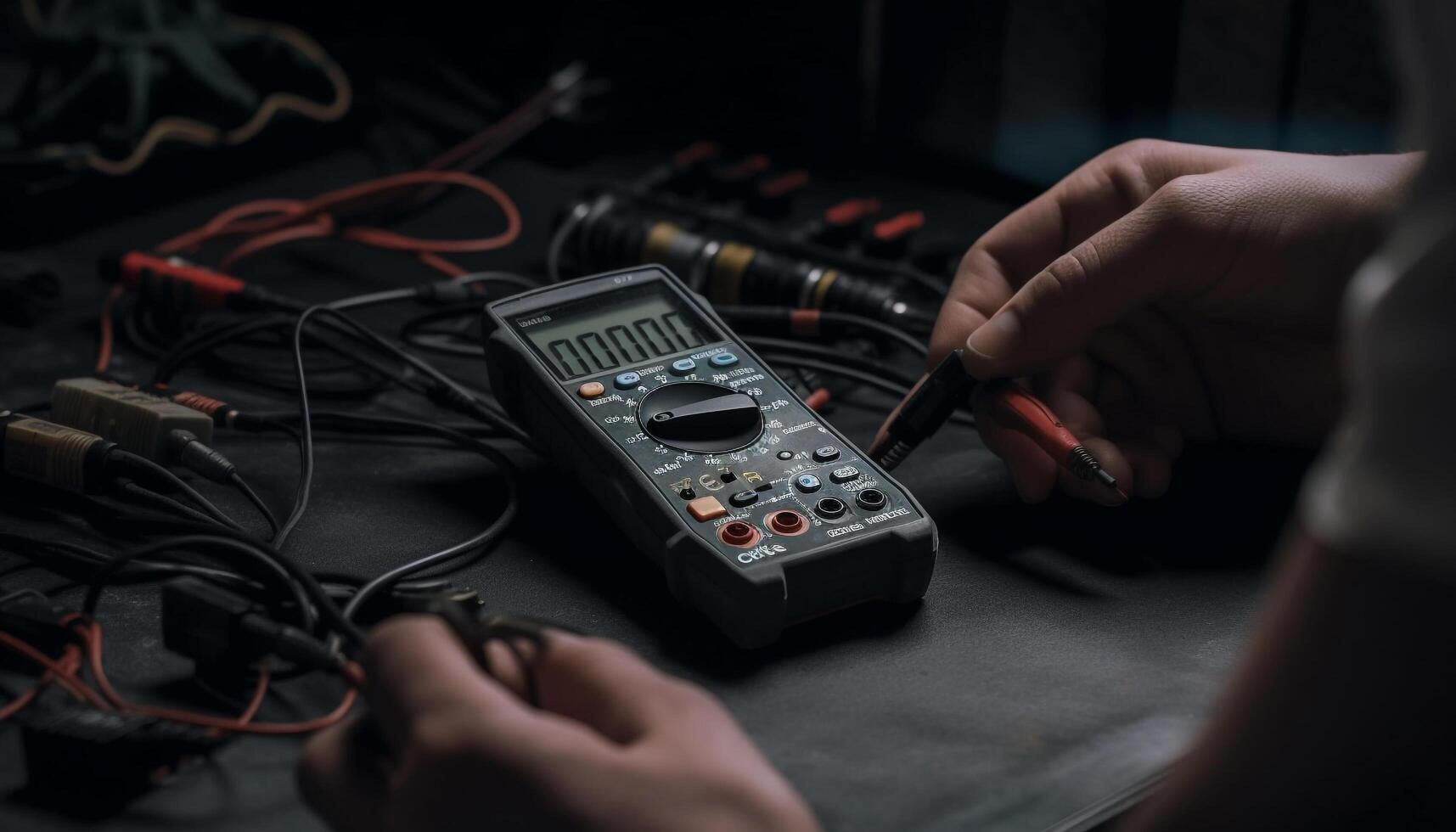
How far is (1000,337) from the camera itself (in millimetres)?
688

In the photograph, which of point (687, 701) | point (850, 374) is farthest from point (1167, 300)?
point (687, 701)

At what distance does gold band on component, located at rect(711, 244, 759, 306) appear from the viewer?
3.01 ft

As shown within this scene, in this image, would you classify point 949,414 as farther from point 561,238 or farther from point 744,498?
point 561,238

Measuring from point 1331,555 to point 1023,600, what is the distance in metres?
0.31

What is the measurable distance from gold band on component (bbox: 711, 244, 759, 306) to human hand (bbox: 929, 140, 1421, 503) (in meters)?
0.17

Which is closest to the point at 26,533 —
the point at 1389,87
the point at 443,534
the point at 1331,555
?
the point at 443,534

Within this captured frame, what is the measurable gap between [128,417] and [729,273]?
0.39 metres

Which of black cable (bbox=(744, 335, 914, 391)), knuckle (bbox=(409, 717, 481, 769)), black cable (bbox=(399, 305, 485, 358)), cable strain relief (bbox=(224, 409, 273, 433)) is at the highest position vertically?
knuckle (bbox=(409, 717, 481, 769))

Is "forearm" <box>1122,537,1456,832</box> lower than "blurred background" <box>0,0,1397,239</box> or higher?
higher

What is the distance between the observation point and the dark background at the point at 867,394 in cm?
53

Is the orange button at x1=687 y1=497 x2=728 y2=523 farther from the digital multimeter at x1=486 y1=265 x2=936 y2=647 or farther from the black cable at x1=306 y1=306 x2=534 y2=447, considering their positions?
the black cable at x1=306 y1=306 x2=534 y2=447

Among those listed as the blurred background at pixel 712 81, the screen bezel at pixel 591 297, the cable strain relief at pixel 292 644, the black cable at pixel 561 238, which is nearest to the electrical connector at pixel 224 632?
the cable strain relief at pixel 292 644

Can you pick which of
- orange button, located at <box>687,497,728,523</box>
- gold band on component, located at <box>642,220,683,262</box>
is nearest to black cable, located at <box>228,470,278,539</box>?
orange button, located at <box>687,497,728,523</box>

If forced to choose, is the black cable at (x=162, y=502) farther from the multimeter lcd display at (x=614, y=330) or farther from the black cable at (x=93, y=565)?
the multimeter lcd display at (x=614, y=330)
